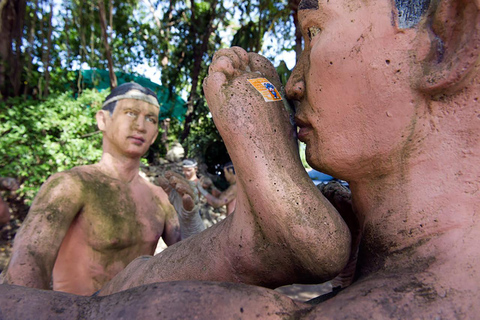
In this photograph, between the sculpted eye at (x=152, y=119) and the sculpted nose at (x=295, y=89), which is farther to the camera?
the sculpted eye at (x=152, y=119)

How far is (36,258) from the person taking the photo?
156cm

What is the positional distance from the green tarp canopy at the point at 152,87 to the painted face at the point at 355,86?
6.08 meters

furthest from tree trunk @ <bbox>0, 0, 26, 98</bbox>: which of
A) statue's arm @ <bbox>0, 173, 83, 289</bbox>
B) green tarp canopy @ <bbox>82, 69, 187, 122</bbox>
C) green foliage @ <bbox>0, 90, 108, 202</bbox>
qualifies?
statue's arm @ <bbox>0, 173, 83, 289</bbox>

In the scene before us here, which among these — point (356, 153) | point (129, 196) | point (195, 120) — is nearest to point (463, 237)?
point (356, 153)

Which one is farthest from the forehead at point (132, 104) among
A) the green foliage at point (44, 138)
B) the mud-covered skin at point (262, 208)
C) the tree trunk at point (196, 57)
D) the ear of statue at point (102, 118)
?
the tree trunk at point (196, 57)

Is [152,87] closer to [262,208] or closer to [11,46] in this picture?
[11,46]

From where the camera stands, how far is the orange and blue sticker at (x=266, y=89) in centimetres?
102

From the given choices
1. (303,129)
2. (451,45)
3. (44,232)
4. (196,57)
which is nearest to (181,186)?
(44,232)

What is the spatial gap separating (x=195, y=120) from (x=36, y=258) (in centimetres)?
722

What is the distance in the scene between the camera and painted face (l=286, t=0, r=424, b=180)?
88 cm

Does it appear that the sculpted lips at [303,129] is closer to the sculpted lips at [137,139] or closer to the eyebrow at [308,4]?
the eyebrow at [308,4]

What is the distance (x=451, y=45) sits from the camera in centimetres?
85

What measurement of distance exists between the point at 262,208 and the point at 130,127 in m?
1.45

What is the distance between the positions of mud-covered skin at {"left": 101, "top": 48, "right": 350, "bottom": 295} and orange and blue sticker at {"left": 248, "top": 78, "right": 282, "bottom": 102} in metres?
0.02
